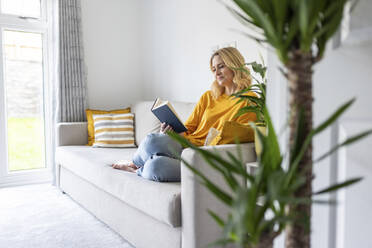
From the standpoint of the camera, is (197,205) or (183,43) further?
(183,43)

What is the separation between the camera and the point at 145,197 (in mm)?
1849

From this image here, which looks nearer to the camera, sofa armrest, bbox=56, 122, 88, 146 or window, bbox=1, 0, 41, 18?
sofa armrest, bbox=56, 122, 88, 146

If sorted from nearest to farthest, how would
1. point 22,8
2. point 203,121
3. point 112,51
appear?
point 203,121, point 22,8, point 112,51

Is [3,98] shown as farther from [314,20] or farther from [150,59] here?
[314,20]

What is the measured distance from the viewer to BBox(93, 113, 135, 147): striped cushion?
349 cm

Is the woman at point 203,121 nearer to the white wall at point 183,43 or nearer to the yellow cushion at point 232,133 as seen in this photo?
the yellow cushion at point 232,133

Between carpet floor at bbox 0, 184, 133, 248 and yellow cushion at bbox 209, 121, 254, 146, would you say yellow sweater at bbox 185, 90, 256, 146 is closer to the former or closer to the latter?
yellow cushion at bbox 209, 121, 254, 146

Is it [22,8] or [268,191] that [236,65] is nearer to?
[268,191]

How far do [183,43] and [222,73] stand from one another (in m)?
1.43

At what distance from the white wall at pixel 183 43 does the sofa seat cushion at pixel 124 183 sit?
1.00 metres

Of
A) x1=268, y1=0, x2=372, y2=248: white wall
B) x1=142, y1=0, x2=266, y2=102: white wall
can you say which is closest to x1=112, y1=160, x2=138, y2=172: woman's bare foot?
x1=142, y1=0, x2=266, y2=102: white wall

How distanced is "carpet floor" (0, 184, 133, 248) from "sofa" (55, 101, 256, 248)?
0.07 m

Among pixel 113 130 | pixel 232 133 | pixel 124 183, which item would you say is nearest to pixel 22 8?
pixel 113 130

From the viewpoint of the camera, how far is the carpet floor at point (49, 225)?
2.18 metres
